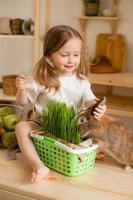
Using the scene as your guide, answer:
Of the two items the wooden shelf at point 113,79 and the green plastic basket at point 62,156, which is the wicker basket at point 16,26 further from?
the green plastic basket at point 62,156

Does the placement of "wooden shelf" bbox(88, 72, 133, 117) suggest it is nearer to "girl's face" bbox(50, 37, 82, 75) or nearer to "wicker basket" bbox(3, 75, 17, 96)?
"wicker basket" bbox(3, 75, 17, 96)

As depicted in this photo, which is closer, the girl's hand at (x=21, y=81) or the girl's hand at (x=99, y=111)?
the girl's hand at (x=99, y=111)

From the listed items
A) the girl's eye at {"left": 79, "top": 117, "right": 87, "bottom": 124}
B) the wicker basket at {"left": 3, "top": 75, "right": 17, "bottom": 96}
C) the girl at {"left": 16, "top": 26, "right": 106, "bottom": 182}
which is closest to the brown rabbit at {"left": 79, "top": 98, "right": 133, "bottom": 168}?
the girl's eye at {"left": 79, "top": 117, "right": 87, "bottom": 124}

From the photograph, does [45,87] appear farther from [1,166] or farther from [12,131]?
[1,166]

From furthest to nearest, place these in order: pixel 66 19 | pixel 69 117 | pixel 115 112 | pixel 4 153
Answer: pixel 66 19, pixel 115 112, pixel 4 153, pixel 69 117

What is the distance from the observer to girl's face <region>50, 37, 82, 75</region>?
3.67 ft

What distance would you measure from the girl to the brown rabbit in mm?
172

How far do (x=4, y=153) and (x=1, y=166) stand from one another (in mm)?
112

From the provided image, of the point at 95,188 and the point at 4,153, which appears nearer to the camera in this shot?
the point at 95,188

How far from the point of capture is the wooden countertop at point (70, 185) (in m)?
0.87

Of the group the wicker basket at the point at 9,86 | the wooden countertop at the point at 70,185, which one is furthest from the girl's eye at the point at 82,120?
the wicker basket at the point at 9,86

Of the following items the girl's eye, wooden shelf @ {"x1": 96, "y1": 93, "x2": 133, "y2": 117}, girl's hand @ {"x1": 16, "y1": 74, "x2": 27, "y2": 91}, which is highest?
girl's hand @ {"x1": 16, "y1": 74, "x2": 27, "y2": 91}

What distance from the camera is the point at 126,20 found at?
7.40 ft

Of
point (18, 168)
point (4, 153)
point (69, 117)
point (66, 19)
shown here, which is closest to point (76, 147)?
point (69, 117)
